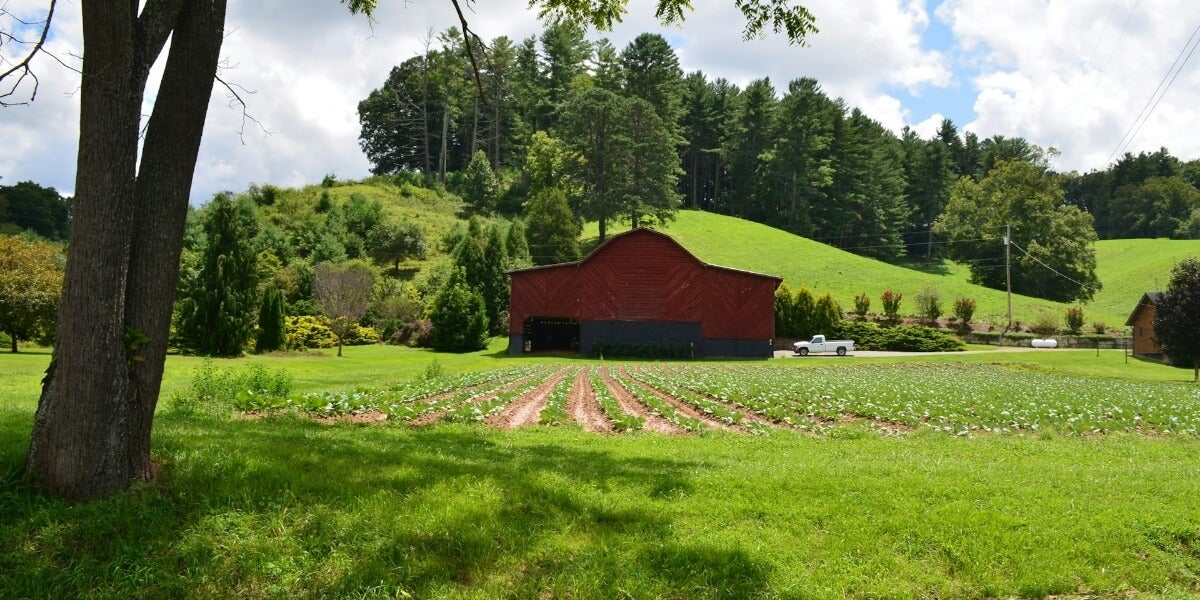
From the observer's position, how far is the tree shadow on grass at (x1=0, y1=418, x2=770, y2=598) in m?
4.79

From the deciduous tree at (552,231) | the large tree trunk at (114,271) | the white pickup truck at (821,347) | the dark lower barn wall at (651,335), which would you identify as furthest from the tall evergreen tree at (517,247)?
the large tree trunk at (114,271)

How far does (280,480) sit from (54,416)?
1692 millimetres

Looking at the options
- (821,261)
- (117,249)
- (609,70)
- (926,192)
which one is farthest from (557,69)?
(117,249)

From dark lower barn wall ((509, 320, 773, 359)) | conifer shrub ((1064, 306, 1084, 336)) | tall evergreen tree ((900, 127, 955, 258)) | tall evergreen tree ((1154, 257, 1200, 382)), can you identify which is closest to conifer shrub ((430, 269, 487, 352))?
dark lower barn wall ((509, 320, 773, 359))

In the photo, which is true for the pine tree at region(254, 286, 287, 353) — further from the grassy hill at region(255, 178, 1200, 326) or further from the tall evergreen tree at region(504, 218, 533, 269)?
the grassy hill at region(255, 178, 1200, 326)

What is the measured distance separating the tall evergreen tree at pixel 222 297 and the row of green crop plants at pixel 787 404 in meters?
17.5

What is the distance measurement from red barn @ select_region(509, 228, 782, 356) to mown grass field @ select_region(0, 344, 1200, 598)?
35400 millimetres

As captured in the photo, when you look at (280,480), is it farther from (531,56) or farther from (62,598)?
(531,56)

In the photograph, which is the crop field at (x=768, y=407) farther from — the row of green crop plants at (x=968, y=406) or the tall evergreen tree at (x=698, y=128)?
the tall evergreen tree at (x=698, y=128)

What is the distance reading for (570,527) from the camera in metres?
5.80

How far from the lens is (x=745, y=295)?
4456 cm

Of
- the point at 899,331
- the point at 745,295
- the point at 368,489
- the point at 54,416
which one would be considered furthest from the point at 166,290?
the point at 899,331

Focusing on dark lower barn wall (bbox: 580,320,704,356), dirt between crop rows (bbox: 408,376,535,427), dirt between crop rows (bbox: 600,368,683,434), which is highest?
dark lower barn wall (bbox: 580,320,704,356)

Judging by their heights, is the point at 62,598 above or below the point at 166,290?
below
